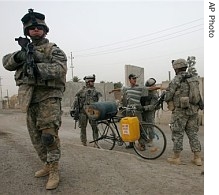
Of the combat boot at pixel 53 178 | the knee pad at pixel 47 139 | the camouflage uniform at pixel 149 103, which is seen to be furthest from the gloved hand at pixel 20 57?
the camouflage uniform at pixel 149 103

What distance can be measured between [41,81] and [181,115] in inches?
105

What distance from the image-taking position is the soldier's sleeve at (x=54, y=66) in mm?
3017

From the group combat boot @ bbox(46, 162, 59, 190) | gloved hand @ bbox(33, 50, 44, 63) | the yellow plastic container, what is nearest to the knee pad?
combat boot @ bbox(46, 162, 59, 190)

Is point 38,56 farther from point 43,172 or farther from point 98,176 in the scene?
point 98,176

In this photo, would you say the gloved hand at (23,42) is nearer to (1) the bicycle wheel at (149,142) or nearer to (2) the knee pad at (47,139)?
(2) the knee pad at (47,139)

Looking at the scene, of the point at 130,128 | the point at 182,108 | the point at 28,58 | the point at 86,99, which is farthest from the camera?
the point at 86,99

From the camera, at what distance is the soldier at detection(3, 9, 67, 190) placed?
3102mm

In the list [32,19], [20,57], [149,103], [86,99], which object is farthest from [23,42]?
[149,103]

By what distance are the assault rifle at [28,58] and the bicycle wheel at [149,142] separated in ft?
9.67

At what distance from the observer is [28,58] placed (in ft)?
9.93

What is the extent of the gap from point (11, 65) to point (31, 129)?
76 cm

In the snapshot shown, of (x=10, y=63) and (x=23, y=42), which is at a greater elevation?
(x=23, y=42)

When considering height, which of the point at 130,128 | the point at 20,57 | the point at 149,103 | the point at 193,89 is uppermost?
the point at 20,57
